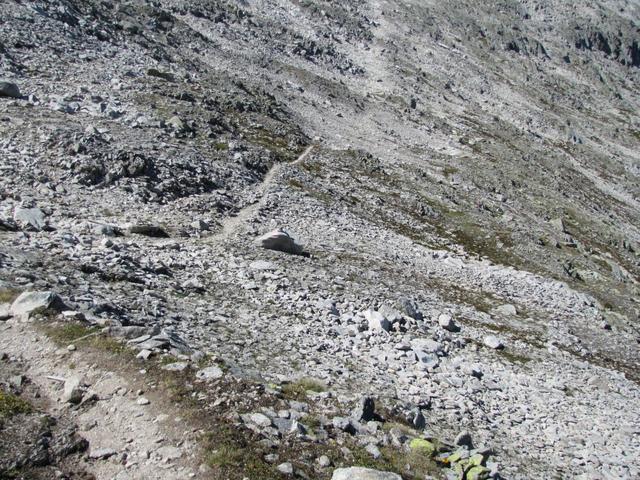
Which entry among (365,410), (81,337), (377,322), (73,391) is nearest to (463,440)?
(365,410)

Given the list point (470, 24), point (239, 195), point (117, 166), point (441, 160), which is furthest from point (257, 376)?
point (470, 24)

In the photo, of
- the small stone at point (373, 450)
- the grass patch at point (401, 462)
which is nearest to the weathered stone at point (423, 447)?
the grass patch at point (401, 462)

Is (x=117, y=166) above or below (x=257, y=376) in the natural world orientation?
below

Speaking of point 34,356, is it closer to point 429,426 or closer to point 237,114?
point 429,426

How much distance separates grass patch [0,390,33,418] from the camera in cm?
1102

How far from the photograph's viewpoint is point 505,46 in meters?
162

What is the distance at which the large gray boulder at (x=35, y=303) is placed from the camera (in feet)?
47.6

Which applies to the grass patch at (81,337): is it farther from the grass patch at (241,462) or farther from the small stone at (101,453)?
the grass patch at (241,462)

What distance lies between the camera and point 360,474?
→ 11.1 metres

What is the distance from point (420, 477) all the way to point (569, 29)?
217 meters

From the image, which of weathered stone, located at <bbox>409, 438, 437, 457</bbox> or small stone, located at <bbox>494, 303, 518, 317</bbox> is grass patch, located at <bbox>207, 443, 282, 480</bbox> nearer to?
weathered stone, located at <bbox>409, 438, 437, 457</bbox>

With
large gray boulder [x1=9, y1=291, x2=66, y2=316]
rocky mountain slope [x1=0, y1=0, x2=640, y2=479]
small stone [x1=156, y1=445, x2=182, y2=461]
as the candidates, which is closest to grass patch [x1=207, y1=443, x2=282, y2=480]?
rocky mountain slope [x1=0, y1=0, x2=640, y2=479]

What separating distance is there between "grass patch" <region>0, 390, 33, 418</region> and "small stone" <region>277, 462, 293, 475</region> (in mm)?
5996

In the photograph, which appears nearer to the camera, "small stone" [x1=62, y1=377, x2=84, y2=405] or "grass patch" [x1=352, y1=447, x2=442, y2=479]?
"small stone" [x1=62, y1=377, x2=84, y2=405]
